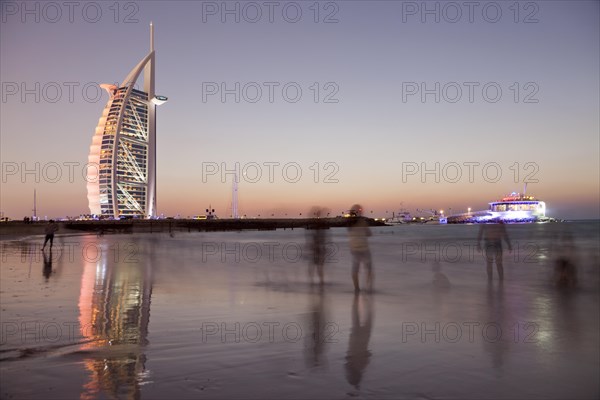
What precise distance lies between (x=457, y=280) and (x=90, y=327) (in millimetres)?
10447

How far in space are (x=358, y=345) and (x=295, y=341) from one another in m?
0.83

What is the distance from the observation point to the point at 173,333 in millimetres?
6883

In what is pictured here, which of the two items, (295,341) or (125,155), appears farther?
(125,155)

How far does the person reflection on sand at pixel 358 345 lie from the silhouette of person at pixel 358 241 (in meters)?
1.69

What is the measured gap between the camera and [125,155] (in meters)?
155

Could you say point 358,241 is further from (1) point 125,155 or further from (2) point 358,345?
(1) point 125,155

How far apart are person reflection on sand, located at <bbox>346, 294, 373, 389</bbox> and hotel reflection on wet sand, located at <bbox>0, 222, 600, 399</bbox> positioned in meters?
0.02

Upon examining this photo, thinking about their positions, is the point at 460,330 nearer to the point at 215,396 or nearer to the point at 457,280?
the point at 215,396

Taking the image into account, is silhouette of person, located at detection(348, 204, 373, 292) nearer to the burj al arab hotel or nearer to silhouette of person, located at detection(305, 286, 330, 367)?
silhouette of person, located at detection(305, 286, 330, 367)

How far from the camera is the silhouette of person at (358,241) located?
35.8 feet

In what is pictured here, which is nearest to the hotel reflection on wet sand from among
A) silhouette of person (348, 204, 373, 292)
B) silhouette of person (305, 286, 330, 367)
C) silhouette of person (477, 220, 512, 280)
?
silhouette of person (305, 286, 330, 367)

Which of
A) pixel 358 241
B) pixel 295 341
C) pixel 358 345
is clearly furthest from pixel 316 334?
pixel 358 241

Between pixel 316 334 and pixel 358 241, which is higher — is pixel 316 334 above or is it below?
below

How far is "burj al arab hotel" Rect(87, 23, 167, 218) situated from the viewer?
151 meters
